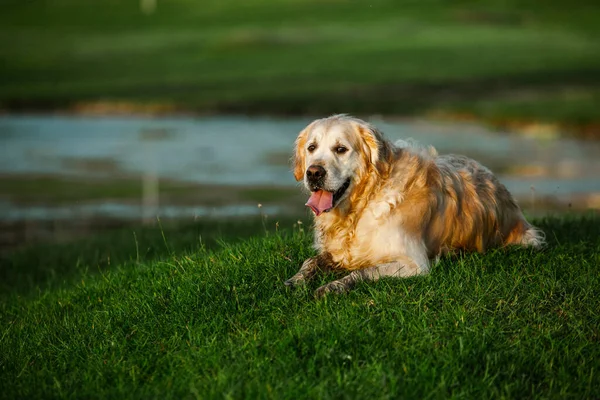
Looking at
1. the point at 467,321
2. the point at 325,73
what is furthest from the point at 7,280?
the point at 325,73

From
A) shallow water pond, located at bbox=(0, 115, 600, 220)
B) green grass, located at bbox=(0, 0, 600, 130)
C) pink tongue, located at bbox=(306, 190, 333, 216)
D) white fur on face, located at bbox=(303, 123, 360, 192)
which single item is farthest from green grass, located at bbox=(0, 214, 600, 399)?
green grass, located at bbox=(0, 0, 600, 130)

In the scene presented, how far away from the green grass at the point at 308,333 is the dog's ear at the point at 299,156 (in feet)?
2.49

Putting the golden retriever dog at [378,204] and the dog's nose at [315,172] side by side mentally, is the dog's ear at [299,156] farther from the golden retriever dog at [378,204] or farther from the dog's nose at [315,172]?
the dog's nose at [315,172]

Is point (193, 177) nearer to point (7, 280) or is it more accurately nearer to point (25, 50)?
point (7, 280)

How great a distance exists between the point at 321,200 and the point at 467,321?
162 centimetres

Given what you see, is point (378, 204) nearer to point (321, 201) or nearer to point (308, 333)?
point (321, 201)

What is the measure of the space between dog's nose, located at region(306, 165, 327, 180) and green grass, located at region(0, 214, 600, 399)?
0.88m

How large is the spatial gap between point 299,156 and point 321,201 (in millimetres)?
599

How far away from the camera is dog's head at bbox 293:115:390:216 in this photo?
24.7ft

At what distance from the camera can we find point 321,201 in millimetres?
7684

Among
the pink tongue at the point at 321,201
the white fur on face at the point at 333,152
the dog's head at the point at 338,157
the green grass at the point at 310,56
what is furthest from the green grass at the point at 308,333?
the green grass at the point at 310,56

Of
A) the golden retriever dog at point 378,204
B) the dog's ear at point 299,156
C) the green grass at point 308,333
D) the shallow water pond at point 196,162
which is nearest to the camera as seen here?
the green grass at point 308,333

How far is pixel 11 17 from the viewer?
64750 mm

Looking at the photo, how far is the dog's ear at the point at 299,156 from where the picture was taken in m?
7.91
